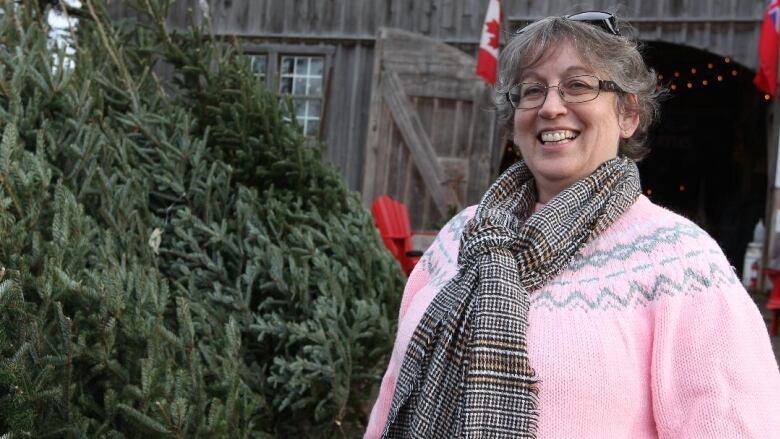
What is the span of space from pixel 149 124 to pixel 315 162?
25.9 inches

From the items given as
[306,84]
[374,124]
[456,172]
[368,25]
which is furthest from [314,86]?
[456,172]

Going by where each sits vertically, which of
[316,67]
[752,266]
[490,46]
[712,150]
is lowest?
[752,266]

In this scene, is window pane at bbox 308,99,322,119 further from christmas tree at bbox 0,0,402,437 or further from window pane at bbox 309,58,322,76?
christmas tree at bbox 0,0,402,437

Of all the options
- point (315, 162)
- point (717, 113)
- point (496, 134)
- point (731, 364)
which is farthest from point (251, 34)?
point (731, 364)

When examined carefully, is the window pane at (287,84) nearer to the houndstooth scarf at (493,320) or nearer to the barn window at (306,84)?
the barn window at (306,84)

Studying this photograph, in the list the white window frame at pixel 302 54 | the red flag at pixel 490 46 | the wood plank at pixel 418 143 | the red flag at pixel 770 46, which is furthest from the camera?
the white window frame at pixel 302 54

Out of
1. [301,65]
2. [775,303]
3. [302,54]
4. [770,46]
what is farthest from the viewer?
[301,65]

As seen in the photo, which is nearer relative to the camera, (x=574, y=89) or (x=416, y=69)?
(x=574, y=89)

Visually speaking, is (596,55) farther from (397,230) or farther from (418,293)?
(397,230)

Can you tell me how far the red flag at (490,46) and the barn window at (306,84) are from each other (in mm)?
2126

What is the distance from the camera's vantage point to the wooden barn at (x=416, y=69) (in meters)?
8.15

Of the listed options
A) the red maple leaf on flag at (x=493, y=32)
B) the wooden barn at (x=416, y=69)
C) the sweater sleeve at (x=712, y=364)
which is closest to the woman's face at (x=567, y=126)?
the sweater sleeve at (x=712, y=364)

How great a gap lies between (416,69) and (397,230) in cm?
257

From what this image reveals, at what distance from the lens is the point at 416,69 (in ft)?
26.8
